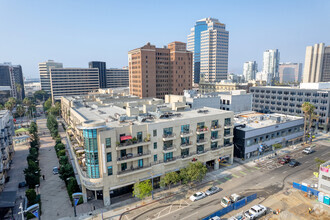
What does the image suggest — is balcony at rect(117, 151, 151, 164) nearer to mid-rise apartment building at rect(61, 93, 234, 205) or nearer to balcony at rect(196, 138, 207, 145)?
mid-rise apartment building at rect(61, 93, 234, 205)

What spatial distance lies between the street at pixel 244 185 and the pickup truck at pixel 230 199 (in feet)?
4.25

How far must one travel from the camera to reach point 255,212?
43.5 meters

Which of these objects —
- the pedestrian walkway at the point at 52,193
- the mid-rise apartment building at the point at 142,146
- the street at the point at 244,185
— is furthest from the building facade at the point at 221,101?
the pedestrian walkway at the point at 52,193

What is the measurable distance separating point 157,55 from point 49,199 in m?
119

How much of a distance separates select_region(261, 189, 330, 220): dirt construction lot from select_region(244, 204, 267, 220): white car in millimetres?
1176

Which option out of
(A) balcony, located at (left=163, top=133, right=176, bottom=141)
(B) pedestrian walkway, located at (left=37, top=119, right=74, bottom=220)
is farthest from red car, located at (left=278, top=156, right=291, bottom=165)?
(B) pedestrian walkway, located at (left=37, top=119, right=74, bottom=220)

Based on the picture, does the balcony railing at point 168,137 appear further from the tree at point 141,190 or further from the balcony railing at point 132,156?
the tree at point 141,190

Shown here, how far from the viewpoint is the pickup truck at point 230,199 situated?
1860 inches

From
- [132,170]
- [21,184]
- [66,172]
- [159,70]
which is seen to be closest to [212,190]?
[132,170]

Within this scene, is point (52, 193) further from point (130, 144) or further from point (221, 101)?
point (221, 101)

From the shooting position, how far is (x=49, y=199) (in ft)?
174

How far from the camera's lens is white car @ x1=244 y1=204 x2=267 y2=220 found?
42787mm

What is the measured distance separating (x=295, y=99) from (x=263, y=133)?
57.8 metres

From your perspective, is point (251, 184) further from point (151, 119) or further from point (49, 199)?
point (49, 199)
